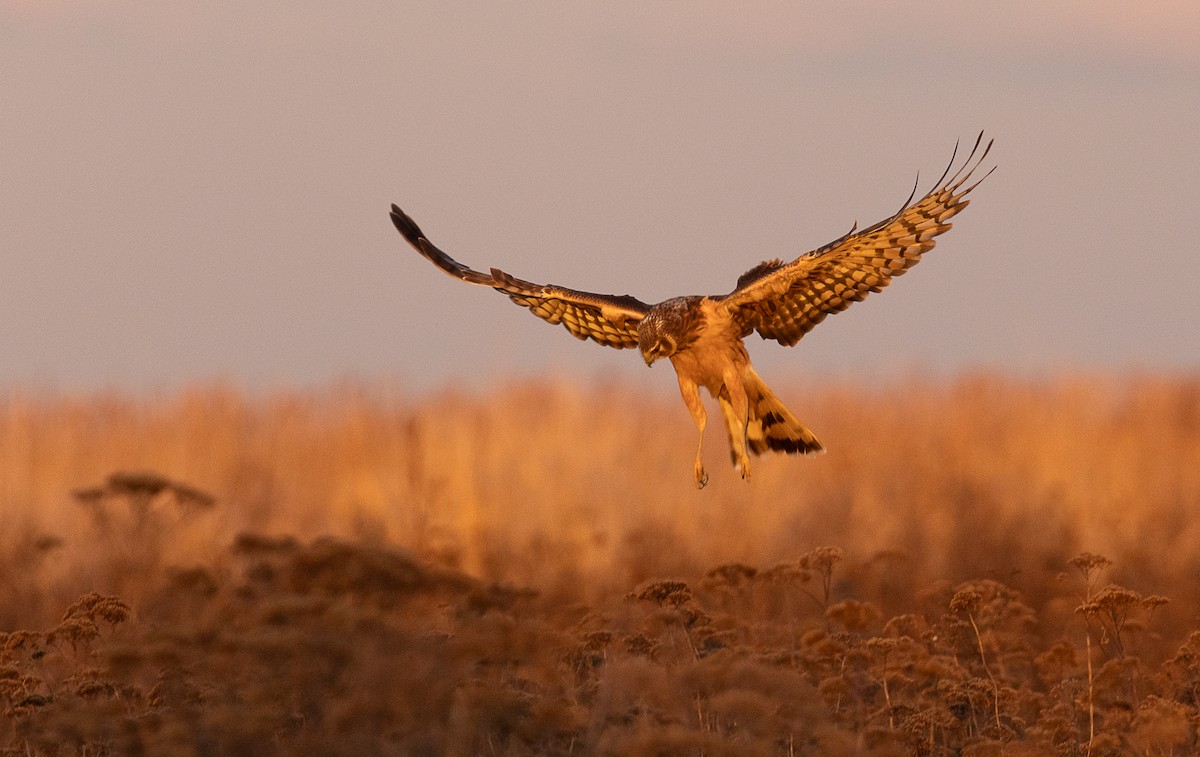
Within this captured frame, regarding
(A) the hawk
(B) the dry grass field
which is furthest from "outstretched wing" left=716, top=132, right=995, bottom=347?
(B) the dry grass field

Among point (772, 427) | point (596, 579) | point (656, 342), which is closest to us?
point (656, 342)

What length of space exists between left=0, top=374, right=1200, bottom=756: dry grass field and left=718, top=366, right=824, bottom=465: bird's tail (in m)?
0.48

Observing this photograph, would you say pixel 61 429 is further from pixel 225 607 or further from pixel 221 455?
pixel 225 607

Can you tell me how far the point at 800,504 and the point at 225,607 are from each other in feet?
23.2

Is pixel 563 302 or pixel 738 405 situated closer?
pixel 738 405

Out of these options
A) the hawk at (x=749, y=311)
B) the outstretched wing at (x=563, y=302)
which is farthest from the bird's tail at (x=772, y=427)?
the outstretched wing at (x=563, y=302)

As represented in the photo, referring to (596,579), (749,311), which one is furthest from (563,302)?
(596,579)

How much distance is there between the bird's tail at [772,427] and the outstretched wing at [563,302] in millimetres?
518

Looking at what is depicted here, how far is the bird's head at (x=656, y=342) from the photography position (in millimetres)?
5062

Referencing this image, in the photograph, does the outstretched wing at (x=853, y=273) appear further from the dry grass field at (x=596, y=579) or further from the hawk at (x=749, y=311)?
the dry grass field at (x=596, y=579)

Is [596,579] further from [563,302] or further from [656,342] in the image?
[656,342]

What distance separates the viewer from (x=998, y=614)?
6.07 meters

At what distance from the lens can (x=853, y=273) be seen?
5.73 m

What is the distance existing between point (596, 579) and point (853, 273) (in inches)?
163
